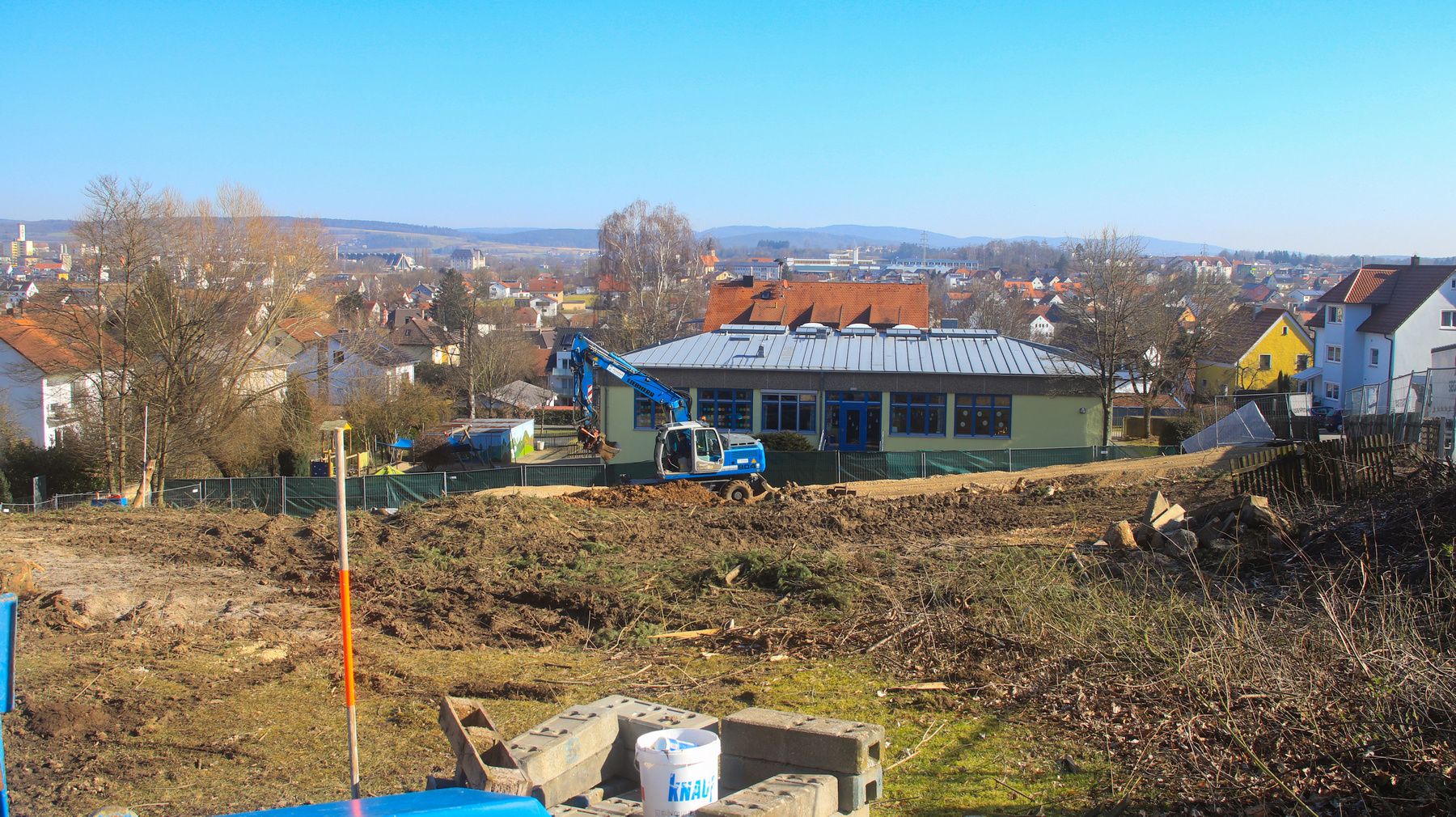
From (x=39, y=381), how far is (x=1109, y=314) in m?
40.6

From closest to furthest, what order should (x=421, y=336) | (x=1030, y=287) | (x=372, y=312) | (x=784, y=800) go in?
1. (x=784, y=800)
2. (x=421, y=336)
3. (x=372, y=312)
4. (x=1030, y=287)

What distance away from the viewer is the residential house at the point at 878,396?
106 feet

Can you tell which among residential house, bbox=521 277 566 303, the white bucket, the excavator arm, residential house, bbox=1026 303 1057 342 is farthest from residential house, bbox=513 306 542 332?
the white bucket

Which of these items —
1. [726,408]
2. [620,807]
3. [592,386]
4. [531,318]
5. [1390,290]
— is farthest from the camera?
[531,318]

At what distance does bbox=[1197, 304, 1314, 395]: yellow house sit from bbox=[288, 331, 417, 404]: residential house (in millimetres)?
45844

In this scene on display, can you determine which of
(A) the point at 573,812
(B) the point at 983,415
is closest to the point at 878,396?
(B) the point at 983,415

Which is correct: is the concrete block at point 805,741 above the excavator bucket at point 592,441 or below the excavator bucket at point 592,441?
above

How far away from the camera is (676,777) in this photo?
4.34 metres

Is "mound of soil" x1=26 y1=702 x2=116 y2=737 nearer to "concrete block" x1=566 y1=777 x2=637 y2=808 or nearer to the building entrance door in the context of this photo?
"concrete block" x1=566 y1=777 x2=637 y2=808

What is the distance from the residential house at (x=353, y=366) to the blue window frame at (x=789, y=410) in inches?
704

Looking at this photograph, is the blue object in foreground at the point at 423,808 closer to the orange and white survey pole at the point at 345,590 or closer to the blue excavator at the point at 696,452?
the orange and white survey pole at the point at 345,590

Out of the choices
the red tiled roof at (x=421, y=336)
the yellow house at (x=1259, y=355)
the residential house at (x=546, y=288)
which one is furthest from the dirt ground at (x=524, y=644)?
the residential house at (x=546, y=288)

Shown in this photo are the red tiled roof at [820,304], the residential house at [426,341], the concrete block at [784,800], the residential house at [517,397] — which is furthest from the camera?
the residential house at [426,341]

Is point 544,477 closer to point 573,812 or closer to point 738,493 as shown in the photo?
point 738,493
